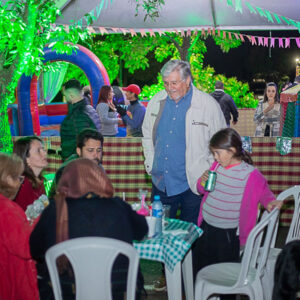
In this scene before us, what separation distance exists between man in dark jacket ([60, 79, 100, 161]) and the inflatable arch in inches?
186

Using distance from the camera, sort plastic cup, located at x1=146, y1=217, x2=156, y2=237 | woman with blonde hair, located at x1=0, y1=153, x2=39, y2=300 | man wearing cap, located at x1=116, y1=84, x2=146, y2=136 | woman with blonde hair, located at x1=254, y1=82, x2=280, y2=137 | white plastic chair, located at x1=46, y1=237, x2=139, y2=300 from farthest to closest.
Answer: woman with blonde hair, located at x1=254, y1=82, x2=280, y2=137
man wearing cap, located at x1=116, y1=84, x2=146, y2=136
plastic cup, located at x1=146, y1=217, x2=156, y2=237
woman with blonde hair, located at x1=0, y1=153, x2=39, y2=300
white plastic chair, located at x1=46, y1=237, x2=139, y2=300

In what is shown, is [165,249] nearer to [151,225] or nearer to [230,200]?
[151,225]

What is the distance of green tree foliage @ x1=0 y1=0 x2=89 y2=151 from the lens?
223 inches

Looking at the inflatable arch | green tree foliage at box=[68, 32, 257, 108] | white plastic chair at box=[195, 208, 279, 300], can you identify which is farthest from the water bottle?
green tree foliage at box=[68, 32, 257, 108]

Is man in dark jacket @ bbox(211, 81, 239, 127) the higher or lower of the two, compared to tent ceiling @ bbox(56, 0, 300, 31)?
lower

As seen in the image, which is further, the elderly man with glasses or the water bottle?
the elderly man with glasses

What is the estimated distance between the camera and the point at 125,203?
9.91ft

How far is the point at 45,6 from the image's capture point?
5.89 meters

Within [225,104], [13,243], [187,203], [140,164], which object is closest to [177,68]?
[187,203]

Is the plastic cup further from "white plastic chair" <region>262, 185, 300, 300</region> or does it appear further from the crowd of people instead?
"white plastic chair" <region>262, 185, 300, 300</region>

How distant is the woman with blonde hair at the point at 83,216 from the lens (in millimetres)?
2830

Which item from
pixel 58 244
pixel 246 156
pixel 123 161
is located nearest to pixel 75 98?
pixel 123 161

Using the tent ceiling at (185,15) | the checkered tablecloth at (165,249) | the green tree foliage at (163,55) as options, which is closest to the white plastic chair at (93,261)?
the checkered tablecloth at (165,249)

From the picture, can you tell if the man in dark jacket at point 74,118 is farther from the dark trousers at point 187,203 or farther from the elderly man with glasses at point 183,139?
the dark trousers at point 187,203
